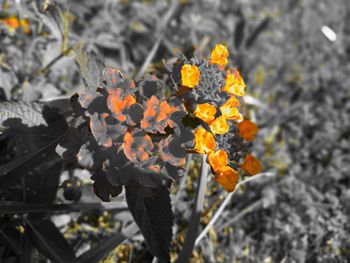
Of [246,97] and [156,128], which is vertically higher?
[156,128]

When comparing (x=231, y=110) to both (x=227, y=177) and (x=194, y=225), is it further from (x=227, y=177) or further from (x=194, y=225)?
(x=194, y=225)

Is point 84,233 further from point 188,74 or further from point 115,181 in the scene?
point 188,74

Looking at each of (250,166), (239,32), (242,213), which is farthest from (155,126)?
(239,32)

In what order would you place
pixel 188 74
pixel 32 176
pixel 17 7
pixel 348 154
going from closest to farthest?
pixel 188 74 < pixel 32 176 < pixel 17 7 < pixel 348 154

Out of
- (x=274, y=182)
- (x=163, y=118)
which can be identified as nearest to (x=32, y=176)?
(x=163, y=118)

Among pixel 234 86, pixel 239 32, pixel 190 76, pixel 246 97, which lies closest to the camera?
pixel 190 76

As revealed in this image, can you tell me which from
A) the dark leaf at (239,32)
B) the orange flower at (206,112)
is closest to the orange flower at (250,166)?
the orange flower at (206,112)
